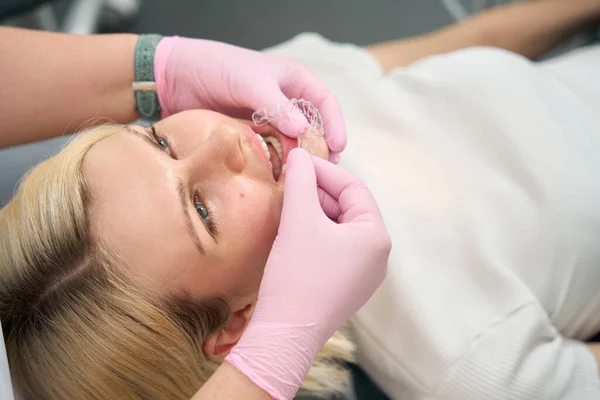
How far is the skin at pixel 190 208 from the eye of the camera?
33.0 inches

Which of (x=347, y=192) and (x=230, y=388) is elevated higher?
(x=347, y=192)

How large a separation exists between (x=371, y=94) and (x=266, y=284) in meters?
0.68

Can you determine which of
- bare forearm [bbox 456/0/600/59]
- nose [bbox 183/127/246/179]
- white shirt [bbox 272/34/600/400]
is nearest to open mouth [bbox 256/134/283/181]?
nose [bbox 183/127/246/179]

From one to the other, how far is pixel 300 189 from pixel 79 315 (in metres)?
0.42

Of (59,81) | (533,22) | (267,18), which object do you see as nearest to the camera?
(59,81)

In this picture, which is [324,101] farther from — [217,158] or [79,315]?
[79,315]

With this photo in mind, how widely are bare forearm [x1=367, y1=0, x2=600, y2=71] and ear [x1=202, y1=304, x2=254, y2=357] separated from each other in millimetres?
885

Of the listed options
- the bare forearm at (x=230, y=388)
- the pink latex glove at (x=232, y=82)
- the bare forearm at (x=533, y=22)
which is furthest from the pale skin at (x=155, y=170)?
the bare forearm at (x=533, y=22)

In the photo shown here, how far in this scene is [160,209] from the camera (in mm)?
836

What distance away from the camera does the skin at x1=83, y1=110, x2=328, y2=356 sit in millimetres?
839

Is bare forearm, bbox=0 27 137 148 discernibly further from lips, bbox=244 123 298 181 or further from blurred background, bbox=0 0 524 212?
blurred background, bbox=0 0 524 212

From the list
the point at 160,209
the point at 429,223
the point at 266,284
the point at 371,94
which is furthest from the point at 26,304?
the point at 371,94

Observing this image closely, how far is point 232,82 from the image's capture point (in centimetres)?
115

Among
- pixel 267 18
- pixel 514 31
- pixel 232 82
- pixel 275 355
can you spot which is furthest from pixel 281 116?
pixel 267 18
